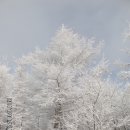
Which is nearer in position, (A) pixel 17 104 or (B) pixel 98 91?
(B) pixel 98 91

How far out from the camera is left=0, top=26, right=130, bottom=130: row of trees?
26072mm

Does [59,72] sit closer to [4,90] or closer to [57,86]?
[57,86]

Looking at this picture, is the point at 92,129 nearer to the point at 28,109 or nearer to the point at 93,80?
the point at 93,80

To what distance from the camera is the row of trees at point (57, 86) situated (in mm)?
26072

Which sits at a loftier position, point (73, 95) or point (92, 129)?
point (73, 95)

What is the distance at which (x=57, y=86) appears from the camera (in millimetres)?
26859

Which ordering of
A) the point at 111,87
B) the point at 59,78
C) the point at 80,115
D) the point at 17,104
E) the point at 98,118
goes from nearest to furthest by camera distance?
the point at 98,118, the point at 80,115, the point at 111,87, the point at 59,78, the point at 17,104

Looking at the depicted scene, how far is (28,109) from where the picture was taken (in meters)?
30.7

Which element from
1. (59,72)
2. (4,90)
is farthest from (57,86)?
(4,90)

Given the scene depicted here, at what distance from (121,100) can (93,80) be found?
19.6 feet

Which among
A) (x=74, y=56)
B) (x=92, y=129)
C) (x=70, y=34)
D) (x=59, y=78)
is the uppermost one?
(x=70, y=34)

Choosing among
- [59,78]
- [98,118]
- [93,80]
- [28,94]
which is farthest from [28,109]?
[98,118]

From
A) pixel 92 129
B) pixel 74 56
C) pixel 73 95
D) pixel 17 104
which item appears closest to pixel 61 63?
pixel 74 56

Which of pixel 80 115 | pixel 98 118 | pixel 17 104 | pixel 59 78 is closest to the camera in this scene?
pixel 98 118
